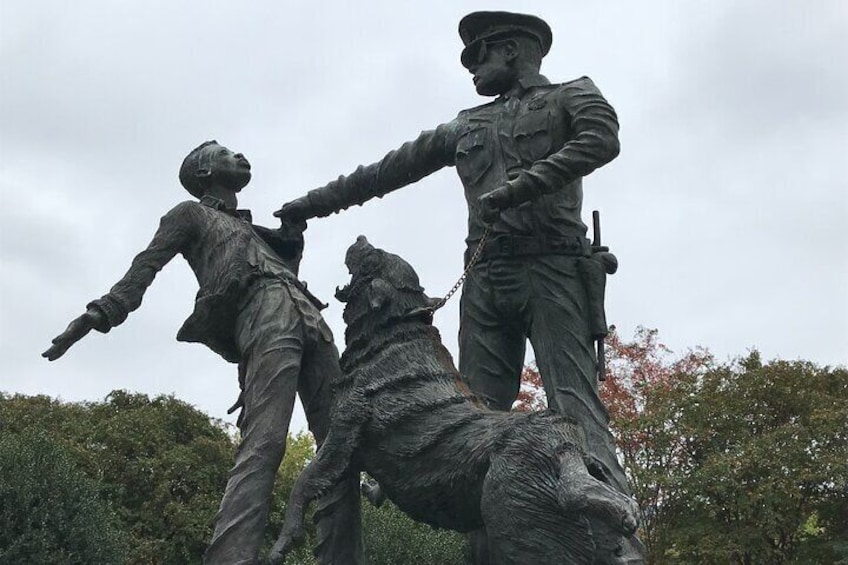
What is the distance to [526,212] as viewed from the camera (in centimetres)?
684

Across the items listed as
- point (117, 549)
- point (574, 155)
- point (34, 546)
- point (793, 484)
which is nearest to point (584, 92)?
point (574, 155)

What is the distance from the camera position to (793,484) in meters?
26.2

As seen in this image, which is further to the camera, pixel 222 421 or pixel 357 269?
pixel 222 421

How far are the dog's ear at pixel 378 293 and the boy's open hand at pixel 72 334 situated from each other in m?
1.63

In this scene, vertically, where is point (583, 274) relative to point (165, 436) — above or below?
below

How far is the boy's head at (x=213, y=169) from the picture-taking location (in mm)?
7551

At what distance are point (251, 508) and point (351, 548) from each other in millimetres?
616

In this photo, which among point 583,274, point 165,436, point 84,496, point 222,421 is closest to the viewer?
point 583,274

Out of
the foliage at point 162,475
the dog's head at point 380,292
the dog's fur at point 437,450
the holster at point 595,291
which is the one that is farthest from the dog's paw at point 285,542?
the foliage at point 162,475

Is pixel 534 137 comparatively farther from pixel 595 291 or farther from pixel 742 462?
pixel 742 462

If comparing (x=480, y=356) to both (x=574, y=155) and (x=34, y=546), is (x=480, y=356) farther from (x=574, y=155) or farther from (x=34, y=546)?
(x=34, y=546)

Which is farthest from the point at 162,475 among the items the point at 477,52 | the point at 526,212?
the point at 526,212

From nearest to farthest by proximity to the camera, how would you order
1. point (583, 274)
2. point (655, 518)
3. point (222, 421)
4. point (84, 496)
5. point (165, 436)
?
1. point (583, 274)
2. point (84, 496)
3. point (655, 518)
4. point (165, 436)
5. point (222, 421)

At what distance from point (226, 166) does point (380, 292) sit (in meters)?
1.79
